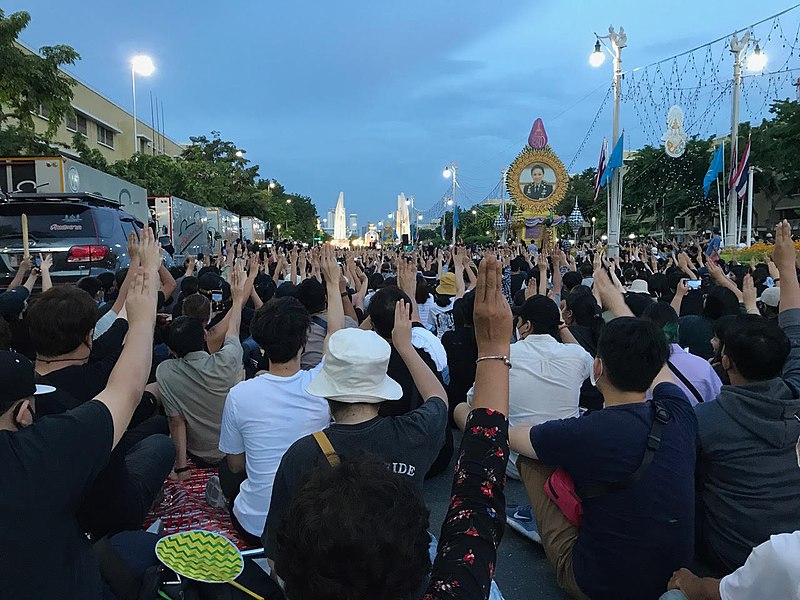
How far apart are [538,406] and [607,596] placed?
1.46 metres

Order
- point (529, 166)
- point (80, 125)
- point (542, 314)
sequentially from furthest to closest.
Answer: point (529, 166) < point (80, 125) < point (542, 314)

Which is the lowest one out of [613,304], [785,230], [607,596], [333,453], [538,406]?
[607,596]

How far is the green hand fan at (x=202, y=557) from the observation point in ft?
7.02

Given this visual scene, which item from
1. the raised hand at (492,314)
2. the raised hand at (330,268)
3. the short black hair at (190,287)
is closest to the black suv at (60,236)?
the short black hair at (190,287)

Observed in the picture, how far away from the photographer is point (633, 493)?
8.61 feet

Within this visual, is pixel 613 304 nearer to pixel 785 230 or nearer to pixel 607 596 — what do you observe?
pixel 785 230

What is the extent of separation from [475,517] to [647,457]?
1390 mm

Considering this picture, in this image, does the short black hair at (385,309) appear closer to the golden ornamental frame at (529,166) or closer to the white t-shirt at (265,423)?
the white t-shirt at (265,423)

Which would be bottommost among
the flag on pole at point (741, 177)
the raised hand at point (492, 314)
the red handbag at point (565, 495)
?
the red handbag at point (565, 495)

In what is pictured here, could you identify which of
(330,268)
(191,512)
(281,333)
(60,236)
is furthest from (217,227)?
(281,333)

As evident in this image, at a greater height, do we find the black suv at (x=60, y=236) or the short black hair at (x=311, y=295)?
the black suv at (x=60, y=236)

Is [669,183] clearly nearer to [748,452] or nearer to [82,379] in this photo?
[748,452]

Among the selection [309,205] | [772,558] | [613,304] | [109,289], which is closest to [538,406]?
[613,304]

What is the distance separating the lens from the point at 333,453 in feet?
7.18
